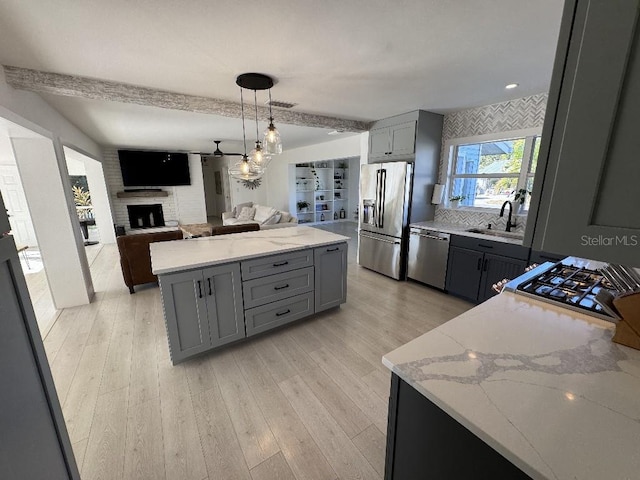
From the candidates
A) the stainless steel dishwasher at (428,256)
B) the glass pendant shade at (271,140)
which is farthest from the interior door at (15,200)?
the stainless steel dishwasher at (428,256)

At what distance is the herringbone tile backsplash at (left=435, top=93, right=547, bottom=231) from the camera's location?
3.02 meters

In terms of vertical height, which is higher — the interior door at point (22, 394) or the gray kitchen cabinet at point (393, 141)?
the gray kitchen cabinet at point (393, 141)

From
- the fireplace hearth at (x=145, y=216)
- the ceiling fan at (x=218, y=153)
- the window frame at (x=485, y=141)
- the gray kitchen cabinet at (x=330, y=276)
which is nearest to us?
the gray kitchen cabinet at (x=330, y=276)

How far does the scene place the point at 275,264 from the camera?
8.07 ft

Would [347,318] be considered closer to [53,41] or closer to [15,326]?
[15,326]

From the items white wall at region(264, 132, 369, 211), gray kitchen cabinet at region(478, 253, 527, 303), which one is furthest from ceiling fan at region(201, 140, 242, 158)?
gray kitchen cabinet at region(478, 253, 527, 303)

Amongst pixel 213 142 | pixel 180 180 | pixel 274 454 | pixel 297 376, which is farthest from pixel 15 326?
pixel 180 180

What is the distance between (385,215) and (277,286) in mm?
2199

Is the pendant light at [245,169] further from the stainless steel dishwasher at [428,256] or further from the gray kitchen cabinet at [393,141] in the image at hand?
the stainless steel dishwasher at [428,256]

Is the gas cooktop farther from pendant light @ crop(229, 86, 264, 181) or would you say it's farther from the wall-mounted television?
the wall-mounted television

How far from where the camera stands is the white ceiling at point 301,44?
144 cm

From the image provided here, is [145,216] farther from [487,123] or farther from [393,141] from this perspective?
[487,123]

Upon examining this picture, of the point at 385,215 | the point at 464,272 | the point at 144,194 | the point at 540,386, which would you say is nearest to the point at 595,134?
the point at 540,386

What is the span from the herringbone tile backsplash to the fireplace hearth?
744cm
